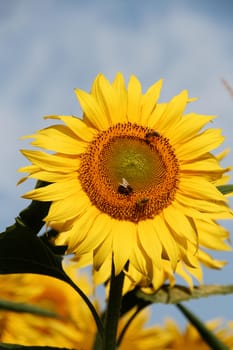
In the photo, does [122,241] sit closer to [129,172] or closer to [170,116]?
[129,172]

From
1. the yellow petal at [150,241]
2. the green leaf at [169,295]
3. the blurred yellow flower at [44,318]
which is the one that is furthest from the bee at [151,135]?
the blurred yellow flower at [44,318]

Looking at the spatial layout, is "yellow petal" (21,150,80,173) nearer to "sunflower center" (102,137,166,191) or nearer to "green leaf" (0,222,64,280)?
"sunflower center" (102,137,166,191)

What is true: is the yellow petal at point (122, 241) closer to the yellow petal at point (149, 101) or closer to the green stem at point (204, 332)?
the yellow petal at point (149, 101)

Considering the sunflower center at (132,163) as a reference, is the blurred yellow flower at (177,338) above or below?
below

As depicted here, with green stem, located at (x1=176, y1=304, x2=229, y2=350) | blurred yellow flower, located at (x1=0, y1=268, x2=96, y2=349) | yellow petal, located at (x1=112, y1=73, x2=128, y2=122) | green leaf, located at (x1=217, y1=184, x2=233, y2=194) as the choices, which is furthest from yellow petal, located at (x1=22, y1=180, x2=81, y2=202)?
blurred yellow flower, located at (x1=0, y1=268, x2=96, y2=349)

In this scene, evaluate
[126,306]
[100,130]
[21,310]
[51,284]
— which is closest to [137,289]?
[126,306]

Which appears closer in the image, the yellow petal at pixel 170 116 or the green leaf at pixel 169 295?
the yellow petal at pixel 170 116
